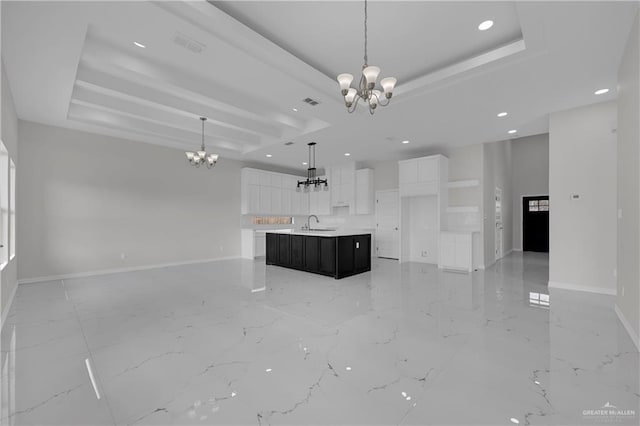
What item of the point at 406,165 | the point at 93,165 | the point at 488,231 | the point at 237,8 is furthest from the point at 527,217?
the point at 93,165

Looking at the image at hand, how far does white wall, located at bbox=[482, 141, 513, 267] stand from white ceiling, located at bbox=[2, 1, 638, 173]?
1.77m

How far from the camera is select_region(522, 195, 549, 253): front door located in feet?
32.4

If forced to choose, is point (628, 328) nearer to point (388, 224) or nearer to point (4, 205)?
point (388, 224)

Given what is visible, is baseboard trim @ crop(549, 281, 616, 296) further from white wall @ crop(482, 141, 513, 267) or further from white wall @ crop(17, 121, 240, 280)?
white wall @ crop(17, 121, 240, 280)

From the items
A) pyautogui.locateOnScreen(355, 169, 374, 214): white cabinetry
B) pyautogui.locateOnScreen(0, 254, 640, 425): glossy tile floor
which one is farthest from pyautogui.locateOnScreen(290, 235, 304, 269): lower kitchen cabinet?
pyautogui.locateOnScreen(355, 169, 374, 214): white cabinetry

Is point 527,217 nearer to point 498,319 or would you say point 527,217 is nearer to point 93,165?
point 498,319

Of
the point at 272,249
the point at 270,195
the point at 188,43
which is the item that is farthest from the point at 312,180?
the point at 188,43

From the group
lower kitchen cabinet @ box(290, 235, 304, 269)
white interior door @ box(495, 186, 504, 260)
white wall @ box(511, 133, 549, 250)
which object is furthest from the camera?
white wall @ box(511, 133, 549, 250)

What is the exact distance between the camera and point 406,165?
761cm

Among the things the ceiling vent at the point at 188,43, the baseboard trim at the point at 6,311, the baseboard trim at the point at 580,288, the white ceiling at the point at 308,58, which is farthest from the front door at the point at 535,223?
the baseboard trim at the point at 6,311

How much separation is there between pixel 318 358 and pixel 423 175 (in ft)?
19.3

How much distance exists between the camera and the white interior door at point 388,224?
28.0ft

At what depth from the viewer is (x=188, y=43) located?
119 inches

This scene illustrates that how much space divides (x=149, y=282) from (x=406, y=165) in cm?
639
